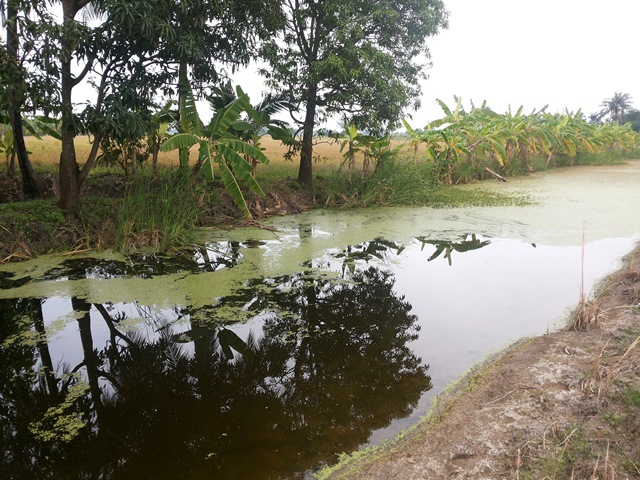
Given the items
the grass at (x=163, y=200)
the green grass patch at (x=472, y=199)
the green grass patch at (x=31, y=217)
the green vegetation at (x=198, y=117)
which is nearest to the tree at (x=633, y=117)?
the green vegetation at (x=198, y=117)

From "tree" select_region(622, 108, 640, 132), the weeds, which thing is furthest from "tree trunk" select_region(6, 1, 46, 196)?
"tree" select_region(622, 108, 640, 132)

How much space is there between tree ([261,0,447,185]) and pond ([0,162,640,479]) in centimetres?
267

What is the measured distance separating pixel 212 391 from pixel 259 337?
2.57 ft

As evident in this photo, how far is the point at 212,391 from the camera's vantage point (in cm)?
281

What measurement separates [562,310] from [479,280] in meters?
0.95

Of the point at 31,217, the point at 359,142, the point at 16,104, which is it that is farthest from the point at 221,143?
the point at 359,142

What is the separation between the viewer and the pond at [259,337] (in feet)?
7.66

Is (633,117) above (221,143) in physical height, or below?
above

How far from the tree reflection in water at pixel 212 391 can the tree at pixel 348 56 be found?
489 centimetres

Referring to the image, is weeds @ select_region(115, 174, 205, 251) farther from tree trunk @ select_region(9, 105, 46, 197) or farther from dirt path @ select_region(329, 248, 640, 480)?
dirt path @ select_region(329, 248, 640, 480)

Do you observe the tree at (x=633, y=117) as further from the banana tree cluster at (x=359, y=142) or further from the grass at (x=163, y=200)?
the banana tree cluster at (x=359, y=142)

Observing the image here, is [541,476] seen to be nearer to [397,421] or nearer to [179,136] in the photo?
[397,421]

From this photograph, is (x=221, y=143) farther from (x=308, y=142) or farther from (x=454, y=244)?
(x=454, y=244)

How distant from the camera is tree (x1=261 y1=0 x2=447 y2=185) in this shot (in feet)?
25.3
